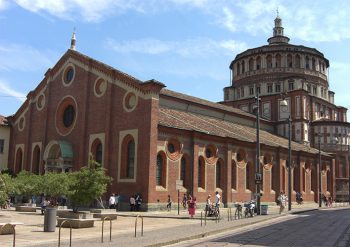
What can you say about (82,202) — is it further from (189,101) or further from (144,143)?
(189,101)

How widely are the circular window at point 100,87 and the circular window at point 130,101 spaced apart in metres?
3.39

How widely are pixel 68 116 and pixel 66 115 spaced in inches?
19.3

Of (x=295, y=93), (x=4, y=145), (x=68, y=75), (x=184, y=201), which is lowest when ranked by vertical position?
(x=184, y=201)

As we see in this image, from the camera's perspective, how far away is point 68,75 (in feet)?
152

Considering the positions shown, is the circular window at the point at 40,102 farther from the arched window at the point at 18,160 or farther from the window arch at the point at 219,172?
the window arch at the point at 219,172

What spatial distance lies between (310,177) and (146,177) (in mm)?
32260

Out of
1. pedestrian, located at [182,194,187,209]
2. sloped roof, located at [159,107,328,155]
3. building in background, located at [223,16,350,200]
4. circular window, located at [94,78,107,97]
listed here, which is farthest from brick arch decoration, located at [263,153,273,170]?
circular window, located at [94,78,107,97]

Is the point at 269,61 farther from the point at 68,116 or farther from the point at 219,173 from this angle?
the point at 68,116

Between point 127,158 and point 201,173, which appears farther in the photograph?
point 201,173

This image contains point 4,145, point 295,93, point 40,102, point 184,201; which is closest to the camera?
point 184,201

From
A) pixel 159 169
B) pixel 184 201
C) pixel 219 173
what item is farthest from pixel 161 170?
pixel 219 173

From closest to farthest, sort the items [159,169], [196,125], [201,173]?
1. [159,169]
2. [201,173]
3. [196,125]

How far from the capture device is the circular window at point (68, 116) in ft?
148

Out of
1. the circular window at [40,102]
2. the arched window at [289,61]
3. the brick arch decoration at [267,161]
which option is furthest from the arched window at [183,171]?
the arched window at [289,61]
